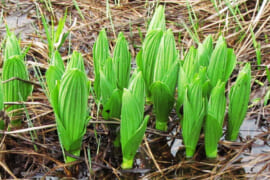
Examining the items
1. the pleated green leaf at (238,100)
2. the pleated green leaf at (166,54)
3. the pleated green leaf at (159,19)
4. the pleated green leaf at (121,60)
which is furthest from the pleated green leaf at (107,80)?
the pleated green leaf at (238,100)

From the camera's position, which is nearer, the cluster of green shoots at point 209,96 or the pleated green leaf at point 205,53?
the cluster of green shoots at point 209,96

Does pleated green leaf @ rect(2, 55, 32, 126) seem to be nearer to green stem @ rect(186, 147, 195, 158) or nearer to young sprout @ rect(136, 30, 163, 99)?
young sprout @ rect(136, 30, 163, 99)

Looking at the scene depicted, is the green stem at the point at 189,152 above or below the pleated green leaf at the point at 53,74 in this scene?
below

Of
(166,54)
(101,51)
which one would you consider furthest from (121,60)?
(166,54)

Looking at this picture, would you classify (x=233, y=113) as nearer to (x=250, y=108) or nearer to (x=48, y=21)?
(x=250, y=108)

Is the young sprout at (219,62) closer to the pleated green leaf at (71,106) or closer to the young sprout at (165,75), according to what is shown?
the young sprout at (165,75)

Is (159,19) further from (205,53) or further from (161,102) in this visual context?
(161,102)

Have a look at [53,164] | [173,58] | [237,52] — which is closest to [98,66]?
[173,58]
